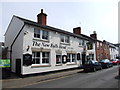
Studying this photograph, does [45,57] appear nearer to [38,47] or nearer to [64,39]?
[38,47]

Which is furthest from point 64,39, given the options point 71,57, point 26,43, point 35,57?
point 26,43

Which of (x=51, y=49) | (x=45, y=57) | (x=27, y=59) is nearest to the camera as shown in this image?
(x=27, y=59)

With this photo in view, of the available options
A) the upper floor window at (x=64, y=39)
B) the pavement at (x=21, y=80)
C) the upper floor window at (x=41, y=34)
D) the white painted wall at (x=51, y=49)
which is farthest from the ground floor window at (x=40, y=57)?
the upper floor window at (x=64, y=39)

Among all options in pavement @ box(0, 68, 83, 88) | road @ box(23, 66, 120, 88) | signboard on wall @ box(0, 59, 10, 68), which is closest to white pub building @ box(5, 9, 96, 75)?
pavement @ box(0, 68, 83, 88)

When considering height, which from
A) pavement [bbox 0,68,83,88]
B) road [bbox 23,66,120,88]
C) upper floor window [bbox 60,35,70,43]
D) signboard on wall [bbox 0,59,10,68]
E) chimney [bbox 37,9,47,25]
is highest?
chimney [bbox 37,9,47,25]

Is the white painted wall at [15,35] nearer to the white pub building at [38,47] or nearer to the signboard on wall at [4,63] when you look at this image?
the white pub building at [38,47]

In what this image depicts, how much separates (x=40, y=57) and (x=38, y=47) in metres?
1.29

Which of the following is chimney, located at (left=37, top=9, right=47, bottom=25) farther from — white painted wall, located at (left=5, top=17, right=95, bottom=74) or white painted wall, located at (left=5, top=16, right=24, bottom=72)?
white painted wall, located at (left=5, top=16, right=24, bottom=72)

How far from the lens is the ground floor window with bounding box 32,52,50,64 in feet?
46.8

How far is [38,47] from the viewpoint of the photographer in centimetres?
1462

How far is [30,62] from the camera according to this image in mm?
13383

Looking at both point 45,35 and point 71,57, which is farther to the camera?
point 71,57

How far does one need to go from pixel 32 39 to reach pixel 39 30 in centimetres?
180

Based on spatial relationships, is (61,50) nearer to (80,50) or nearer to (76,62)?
(76,62)
